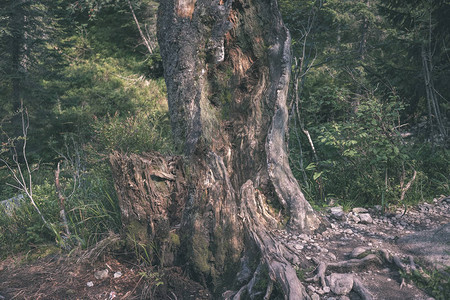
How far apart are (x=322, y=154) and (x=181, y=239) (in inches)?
137

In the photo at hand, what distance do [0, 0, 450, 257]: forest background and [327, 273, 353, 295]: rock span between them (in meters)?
1.74

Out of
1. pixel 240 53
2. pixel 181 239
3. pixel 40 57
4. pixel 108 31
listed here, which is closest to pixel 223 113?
pixel 240 53

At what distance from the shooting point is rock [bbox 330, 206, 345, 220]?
409cm

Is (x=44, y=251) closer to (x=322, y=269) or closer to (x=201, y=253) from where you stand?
Result: (x=201, y=253)

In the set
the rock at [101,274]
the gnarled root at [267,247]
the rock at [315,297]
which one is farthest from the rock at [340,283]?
the rock at [101,274]

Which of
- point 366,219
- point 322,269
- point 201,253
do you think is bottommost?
point 366,219

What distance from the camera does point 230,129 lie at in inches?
166

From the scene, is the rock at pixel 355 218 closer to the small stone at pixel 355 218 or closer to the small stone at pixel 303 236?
the small stone at pixel 355 218

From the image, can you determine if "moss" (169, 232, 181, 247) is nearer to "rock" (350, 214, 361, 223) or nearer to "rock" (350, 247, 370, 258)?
"rock" (350, 247, 370, 258)

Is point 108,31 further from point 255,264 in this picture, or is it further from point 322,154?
point 255,264

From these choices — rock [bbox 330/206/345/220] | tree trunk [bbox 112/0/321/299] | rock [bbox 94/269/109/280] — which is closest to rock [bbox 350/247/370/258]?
tree trunk [bbox 112/0/321/299]

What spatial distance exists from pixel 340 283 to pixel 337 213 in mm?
1511

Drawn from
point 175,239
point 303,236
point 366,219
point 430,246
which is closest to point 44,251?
point 175,239

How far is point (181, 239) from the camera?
3.37m
